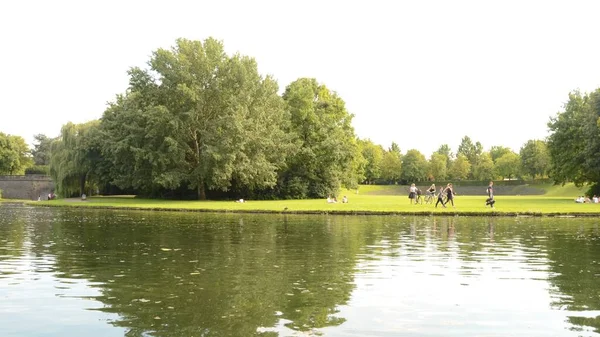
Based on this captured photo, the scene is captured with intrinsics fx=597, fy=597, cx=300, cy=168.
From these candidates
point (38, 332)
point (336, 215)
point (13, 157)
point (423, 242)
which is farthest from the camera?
point (13, 157)

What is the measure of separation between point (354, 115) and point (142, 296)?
7857 cm

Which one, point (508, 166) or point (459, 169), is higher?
point (508, 166)

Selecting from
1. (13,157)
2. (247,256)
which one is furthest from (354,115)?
(13,157)

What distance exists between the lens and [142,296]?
12633 millimetres

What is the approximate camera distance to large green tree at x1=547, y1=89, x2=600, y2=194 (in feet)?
209

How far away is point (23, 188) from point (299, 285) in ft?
352

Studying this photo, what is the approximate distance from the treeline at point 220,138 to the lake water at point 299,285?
3969cm

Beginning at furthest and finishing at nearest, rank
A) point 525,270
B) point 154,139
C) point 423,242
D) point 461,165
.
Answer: point 461,165 < point 154,139 < point 423,242 < point 525,270

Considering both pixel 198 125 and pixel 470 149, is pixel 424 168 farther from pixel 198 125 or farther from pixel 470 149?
pixel 198 125

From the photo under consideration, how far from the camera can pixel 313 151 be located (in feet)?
A: 258

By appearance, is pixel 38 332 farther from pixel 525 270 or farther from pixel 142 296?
→ pixel 525 270

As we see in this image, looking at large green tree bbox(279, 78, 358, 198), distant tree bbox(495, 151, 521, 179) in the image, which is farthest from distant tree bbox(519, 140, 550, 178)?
large green tree bbox(279, 78, 358, 198)

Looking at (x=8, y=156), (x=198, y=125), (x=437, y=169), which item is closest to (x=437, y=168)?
(x=437, y=169)

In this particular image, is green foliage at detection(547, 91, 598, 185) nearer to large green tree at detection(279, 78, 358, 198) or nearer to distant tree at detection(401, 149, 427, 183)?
large green tree at detection(279, 78, 358, 198)
